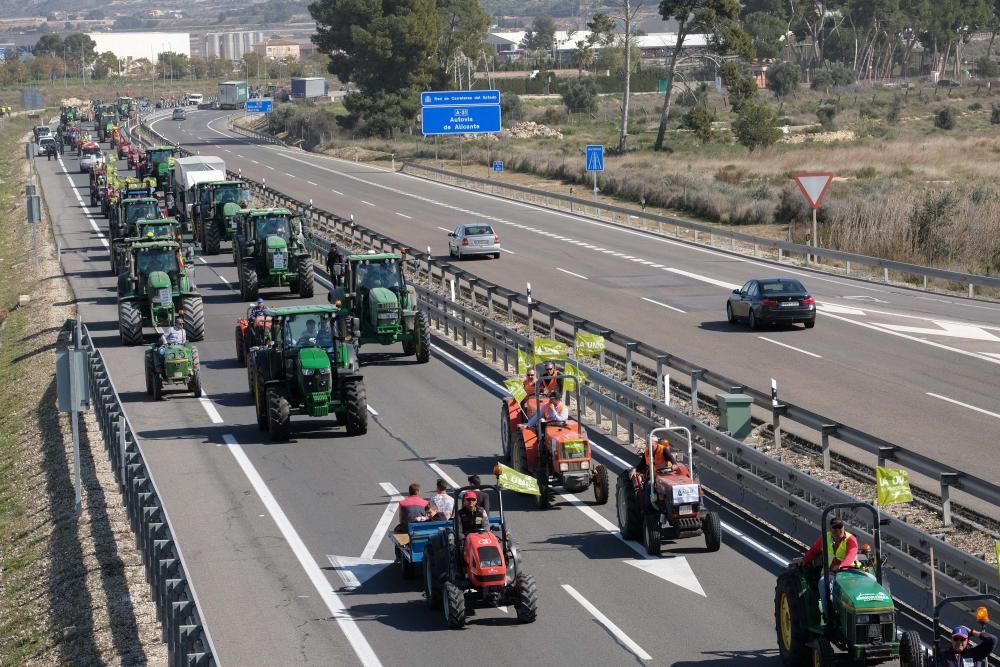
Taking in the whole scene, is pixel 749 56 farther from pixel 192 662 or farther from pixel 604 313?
pixel 192 662

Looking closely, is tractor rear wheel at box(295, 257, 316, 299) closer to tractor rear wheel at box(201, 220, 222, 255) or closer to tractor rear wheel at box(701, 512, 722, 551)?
tractor rear wheel at box(201, 220, 222, 255)

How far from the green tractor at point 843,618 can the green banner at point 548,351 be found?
10.8 m

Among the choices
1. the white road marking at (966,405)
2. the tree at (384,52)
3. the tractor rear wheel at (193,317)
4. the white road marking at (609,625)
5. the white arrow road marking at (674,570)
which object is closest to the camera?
the white road marking at (609,625)

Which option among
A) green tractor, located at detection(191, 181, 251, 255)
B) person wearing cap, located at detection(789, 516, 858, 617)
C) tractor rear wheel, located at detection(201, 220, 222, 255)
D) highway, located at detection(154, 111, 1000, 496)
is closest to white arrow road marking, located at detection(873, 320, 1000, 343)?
highway, located at detection(154, 111, 1000, 496)

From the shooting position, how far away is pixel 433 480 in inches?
837

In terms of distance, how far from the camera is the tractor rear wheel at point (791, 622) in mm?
12789

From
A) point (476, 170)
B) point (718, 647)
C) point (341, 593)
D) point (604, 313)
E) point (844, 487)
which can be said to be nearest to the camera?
point (718, 647)

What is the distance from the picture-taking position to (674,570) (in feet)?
55.0

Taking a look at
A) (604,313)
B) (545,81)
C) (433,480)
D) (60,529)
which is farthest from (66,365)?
(545,81)

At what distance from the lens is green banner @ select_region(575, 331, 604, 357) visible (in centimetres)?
2569

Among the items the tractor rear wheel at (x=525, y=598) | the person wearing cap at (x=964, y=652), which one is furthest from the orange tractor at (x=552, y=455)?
the person wearing cap at (x=964, y=652)

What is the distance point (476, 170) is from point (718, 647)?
253 ft

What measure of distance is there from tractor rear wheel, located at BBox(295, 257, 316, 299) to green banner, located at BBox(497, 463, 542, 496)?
2298cm

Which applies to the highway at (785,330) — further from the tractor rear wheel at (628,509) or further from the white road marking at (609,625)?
the white road marking at (609,625)
